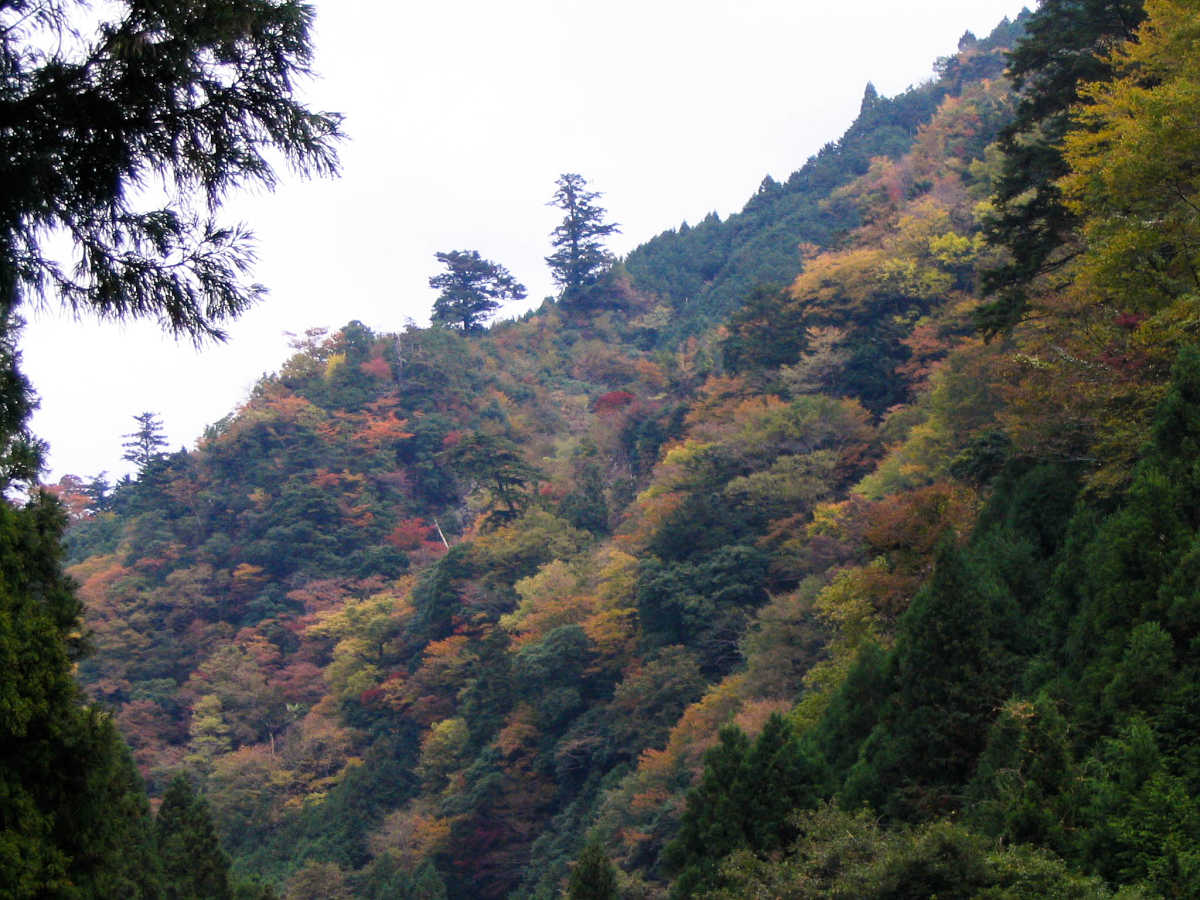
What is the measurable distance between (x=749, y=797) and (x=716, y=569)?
16.1 metres

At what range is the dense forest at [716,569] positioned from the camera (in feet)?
26.1

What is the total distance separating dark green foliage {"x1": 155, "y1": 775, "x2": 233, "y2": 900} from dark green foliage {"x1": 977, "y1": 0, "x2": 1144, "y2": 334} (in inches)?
605

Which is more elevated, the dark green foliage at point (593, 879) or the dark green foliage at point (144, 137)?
the dark green foliage at point (144, 137)

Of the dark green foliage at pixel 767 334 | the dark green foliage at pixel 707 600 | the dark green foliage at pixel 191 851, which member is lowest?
the dark green foliage at pixel 707 600

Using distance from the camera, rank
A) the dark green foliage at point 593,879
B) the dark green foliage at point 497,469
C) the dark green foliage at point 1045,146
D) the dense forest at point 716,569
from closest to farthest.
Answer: the dense forest at point 716,569 → the dark green foliage at point 593,879 → the dark green foliage at point 1045,146 → the dark green foliage at point 497,469

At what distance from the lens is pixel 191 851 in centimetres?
1592

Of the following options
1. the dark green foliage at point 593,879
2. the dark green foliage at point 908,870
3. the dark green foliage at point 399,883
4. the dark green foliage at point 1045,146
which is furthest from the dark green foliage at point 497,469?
the dark green foliage at point 908,870

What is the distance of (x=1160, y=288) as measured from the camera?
12.5 m

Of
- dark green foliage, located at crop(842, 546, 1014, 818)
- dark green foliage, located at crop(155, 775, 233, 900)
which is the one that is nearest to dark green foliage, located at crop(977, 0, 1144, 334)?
dark green foliage, located at crop(842, 546, 1014, 818)

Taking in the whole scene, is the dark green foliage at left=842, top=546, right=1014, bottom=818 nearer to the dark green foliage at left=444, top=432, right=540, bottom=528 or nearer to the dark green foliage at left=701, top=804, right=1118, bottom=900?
the dark green foliage at left=701, top=804, right=1118, bottom=900

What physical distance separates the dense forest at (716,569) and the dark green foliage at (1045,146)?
0.10 meters

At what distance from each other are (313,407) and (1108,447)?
47.1 m

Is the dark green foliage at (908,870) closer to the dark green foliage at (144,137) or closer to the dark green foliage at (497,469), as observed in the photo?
the dark green foliage at (144,137)

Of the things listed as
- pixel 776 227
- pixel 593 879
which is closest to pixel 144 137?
pixel 593 879
